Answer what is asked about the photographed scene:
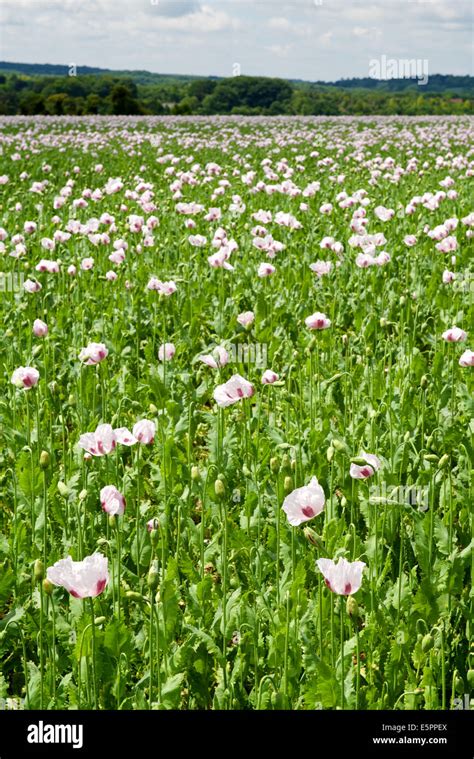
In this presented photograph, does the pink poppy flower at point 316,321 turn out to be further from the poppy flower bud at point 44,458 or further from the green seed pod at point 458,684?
the green seed pod at point 458,684

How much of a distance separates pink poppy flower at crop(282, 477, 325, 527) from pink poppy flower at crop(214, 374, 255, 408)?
3.03 ft

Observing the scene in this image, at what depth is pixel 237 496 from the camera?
3.98m

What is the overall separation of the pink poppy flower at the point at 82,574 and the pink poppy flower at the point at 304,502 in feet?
1.91

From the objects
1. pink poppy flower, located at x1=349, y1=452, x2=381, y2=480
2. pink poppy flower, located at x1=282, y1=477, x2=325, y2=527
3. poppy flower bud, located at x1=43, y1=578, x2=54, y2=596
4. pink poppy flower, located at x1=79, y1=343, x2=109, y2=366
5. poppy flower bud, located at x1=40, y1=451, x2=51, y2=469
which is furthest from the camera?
pink poppy flower, located at x1=79, y1=343, x2=109, y2=366

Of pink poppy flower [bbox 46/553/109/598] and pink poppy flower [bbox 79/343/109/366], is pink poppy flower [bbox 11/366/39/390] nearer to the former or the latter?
pink poppy flower [bbox 79/343/109/366]

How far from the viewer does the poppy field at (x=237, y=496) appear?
2746 mm

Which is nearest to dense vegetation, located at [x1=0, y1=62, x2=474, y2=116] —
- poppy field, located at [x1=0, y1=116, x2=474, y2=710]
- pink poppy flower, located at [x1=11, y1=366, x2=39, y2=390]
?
poppy field, located at [x1=0, y1=116, x2=474, y2=710]

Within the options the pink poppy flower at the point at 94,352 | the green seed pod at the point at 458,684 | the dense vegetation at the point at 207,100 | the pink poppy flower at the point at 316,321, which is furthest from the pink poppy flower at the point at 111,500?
the dense vegetation at the point at 207,100

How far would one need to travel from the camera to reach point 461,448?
4137 millimetres

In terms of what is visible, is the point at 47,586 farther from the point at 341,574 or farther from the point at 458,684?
the point at 458,684

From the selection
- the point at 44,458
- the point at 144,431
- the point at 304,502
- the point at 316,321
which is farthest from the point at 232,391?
the point at 316,321

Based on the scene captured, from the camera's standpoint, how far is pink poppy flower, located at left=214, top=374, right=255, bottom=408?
3.49 metres
